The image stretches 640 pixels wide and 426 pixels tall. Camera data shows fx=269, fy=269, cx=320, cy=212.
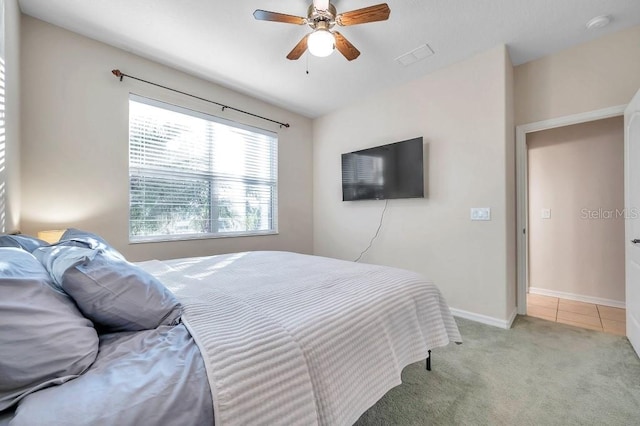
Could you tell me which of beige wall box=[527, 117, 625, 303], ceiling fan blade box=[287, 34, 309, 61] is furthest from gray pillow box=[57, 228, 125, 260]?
Answer: beige wall box=[527, 117, 625, 303]

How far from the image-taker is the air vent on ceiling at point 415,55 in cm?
255

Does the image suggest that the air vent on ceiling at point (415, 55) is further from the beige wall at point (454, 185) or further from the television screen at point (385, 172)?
the television screen at point (385, 172)

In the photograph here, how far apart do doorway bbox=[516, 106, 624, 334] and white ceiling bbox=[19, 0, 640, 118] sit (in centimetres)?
88

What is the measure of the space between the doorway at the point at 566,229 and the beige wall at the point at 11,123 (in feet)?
13.6

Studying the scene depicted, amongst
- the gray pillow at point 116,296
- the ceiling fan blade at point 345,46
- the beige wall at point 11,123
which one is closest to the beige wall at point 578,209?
the ceiling fan blade at point 345,46

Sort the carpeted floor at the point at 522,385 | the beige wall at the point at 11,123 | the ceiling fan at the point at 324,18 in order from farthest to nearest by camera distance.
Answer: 1. the ceiling fan at the point at 324,18
2. the beige wall at the point at 11,123
3. the carpeted floor at the point at 522,385

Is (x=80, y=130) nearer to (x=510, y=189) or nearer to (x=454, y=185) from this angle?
(x=454, y=185)

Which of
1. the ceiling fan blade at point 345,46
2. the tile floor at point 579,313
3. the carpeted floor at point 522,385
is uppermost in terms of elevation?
the ceiling fan blade at point 345,46

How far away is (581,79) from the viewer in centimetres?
248

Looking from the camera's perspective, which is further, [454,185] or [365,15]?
[454,185]

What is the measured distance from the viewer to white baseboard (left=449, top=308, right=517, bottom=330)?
2502mm

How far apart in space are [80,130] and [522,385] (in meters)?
3.84

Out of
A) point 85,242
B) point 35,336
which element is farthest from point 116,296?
point 85,242

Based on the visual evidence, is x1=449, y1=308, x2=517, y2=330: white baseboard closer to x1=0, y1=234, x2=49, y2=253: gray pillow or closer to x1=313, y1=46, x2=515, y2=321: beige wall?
x1=313, y1=46, x2=515, y2=321: beige wall
